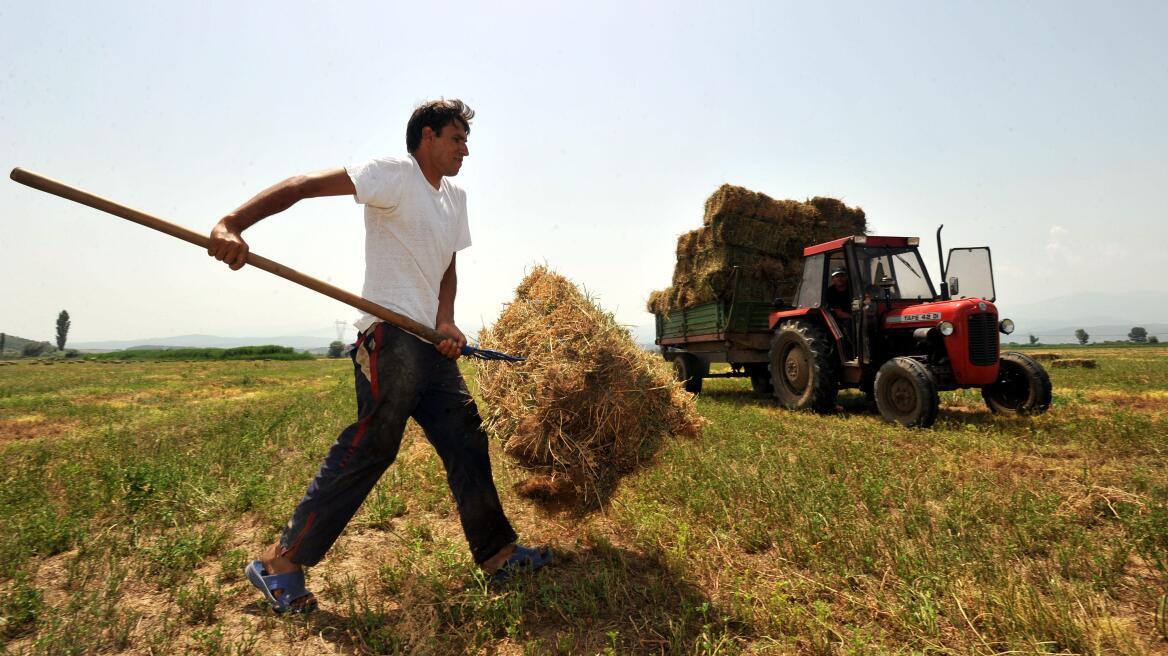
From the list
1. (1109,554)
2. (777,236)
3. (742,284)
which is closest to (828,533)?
(1109,554)

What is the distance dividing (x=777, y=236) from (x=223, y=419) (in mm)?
9180

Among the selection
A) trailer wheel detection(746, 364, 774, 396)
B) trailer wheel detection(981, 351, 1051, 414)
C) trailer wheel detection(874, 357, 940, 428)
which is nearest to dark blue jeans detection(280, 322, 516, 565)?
trailer wheel detection(874, 357, 940, 428)

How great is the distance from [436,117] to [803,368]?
6.53 m

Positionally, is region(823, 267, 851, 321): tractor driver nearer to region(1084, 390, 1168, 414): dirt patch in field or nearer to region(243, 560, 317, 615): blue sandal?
region(1084, 390, 1168, 414): dirt patch in field

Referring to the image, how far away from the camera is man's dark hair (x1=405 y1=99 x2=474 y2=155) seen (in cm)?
287

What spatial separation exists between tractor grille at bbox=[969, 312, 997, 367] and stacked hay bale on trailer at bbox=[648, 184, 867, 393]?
10.2ft

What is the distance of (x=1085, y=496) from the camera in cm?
356

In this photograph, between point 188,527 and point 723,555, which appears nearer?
point 723,555

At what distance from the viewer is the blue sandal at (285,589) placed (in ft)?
8.46

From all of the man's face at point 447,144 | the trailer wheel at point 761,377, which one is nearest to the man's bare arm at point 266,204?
the man's face at point 447,144

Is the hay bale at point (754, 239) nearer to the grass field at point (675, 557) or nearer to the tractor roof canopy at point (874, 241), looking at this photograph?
the tractor roof canopy at point (874, 241)

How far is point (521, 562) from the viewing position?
2973mm

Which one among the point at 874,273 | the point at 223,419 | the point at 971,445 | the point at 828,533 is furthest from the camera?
the point at 223,419

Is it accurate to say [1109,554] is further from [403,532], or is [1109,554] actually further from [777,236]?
[777,236]
